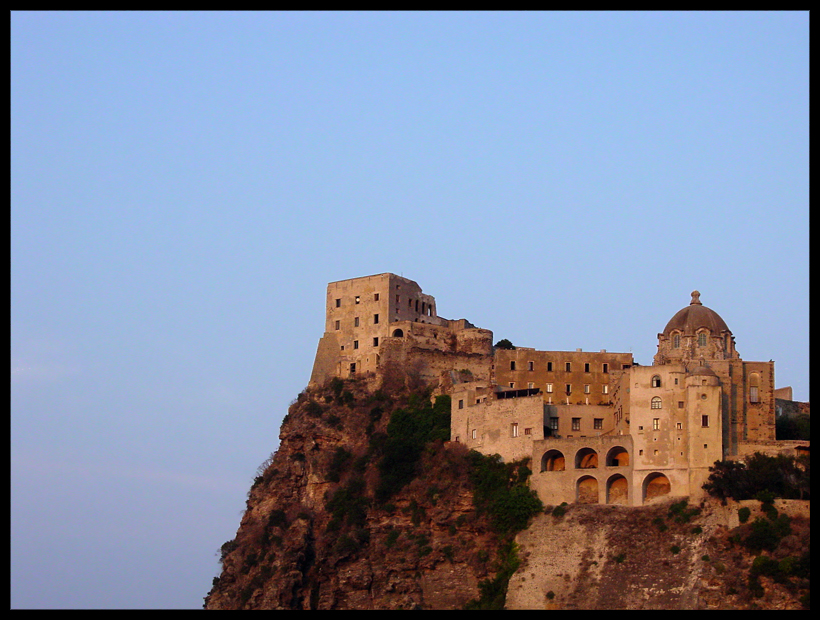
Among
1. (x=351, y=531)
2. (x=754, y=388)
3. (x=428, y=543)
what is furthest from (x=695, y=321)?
(x=351, y=531)

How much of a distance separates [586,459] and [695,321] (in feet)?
34.5

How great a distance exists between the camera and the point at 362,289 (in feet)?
291

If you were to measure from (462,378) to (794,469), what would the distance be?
23.3 m

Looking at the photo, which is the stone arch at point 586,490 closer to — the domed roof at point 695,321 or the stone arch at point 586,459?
the stone arch at point 586,459

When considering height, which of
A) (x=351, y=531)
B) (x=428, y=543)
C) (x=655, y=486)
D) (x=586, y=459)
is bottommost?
(x=428, y=543)

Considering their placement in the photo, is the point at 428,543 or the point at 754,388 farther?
the point at 428,543

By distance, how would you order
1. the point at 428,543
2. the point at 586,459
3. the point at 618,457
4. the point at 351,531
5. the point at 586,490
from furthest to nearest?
the point at 351,531 < the point at 428,543 < the point at 586,459 < the point at 618,457 < the point at 586,490

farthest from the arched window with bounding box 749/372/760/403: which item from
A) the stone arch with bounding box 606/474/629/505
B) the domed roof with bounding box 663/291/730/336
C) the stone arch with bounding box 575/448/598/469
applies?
the stone arch with bounding box 575/448/598/469

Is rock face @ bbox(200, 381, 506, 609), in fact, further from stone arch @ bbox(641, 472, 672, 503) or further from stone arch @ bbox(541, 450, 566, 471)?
stone arch @ bbox(641, 472, 672, 503)

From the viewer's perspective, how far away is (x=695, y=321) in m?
77.5

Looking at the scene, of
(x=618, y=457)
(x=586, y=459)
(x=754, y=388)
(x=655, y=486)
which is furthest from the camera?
(x=586, y=459)

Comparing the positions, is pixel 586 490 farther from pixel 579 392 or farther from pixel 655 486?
pixel 579 392

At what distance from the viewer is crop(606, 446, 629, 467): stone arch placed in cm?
7306
